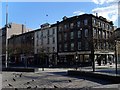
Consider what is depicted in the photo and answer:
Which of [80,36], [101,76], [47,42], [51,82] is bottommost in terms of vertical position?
[51,82]

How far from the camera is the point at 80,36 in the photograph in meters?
64.0

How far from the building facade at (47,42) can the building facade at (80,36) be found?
1.78 meters

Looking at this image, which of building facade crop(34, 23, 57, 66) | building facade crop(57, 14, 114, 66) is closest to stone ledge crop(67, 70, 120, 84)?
building facade crop(57, 14, 114, 66)

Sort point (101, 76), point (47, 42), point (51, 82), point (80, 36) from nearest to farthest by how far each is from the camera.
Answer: point (51, 82), point (101, 76), point (80, 36), point (47, 42)

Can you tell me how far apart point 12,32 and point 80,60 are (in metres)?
39.4

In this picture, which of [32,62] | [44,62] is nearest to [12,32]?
[32,62]

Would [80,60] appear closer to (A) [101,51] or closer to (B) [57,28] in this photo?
(A) [101,51]

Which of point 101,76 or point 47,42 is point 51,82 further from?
point 47,42

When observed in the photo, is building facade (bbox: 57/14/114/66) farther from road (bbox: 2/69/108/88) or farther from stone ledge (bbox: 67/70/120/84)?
road (bbox: 2/69/108/88)

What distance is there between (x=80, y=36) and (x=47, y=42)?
41.5ft

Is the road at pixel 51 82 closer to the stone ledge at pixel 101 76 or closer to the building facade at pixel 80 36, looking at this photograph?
the stone ledge at pixel 101 76

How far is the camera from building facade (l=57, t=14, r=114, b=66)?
62062 mm

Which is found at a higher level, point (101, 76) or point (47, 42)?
point (47, 42)

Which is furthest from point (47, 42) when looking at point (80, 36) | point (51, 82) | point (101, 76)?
point (51, 82)
